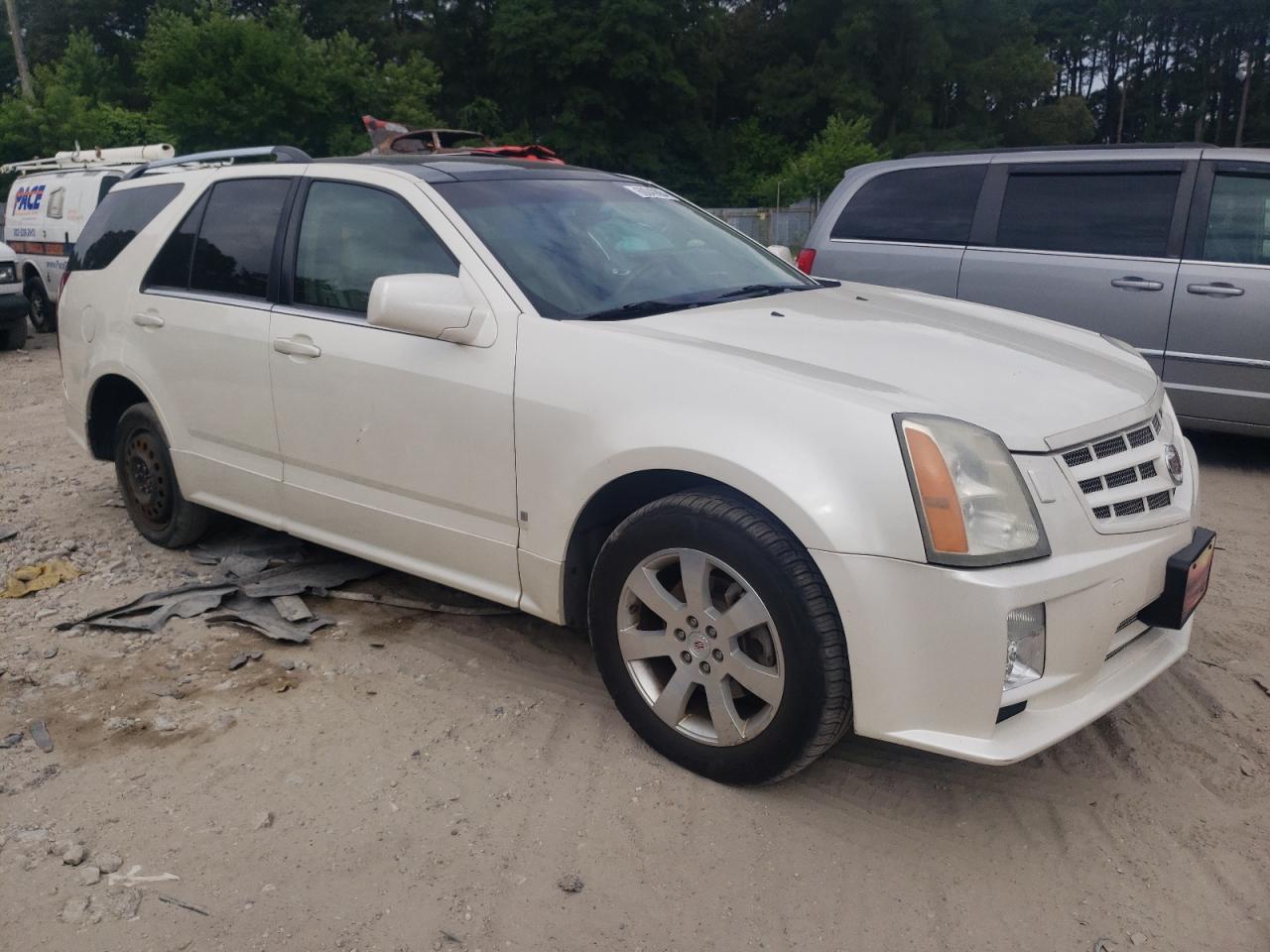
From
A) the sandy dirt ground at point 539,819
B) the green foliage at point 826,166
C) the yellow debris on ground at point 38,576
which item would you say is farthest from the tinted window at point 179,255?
the green foliage at point 826,166

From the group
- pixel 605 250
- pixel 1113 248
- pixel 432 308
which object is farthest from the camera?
pixel 1113 248

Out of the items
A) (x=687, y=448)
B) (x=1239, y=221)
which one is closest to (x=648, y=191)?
(x=687, y=448)

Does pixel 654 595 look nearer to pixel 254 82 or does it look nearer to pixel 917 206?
pixel 917 206

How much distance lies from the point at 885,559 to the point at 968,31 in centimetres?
5238

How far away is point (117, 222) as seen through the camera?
4.94 m

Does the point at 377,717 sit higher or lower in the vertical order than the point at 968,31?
lower

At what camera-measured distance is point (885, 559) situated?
2484 millimetres

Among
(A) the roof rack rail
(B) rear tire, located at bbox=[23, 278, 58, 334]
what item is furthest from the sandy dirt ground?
(B) rear tire, located at bbox=[23, 278, 58, 334]

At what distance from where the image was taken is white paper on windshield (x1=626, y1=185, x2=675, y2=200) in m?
4.21

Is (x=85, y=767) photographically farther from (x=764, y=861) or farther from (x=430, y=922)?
(x=764, y=861)

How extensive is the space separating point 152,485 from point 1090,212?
5.29 meters

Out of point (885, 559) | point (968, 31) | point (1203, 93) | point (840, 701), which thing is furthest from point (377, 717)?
point (1203, 93)

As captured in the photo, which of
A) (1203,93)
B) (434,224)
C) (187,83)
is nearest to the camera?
(434,224)

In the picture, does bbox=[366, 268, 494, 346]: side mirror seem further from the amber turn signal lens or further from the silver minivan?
the silver minivan
